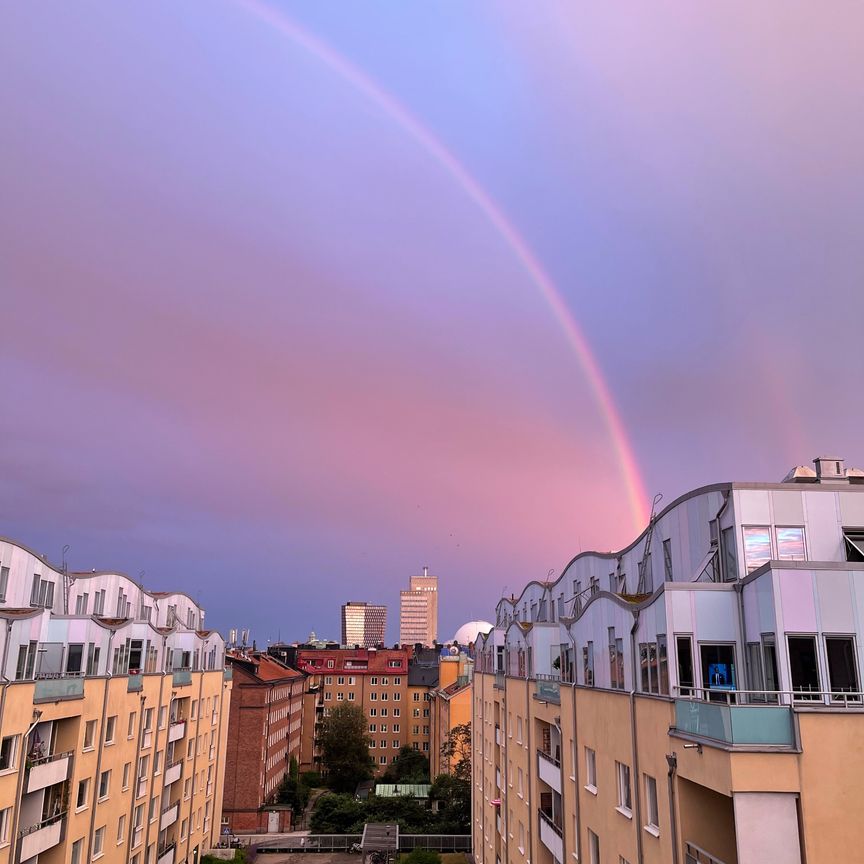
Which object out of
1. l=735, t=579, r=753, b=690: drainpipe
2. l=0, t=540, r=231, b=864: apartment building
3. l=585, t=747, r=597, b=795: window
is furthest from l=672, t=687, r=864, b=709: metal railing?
l=0, t=540, r=231, b=864: apartment building

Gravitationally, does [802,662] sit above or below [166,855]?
above

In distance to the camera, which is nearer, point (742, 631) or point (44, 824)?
point (742, 631)

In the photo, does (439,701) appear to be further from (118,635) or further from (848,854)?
(848,854)

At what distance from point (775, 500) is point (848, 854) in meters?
9.49

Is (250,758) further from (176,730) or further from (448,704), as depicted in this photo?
(176,730)

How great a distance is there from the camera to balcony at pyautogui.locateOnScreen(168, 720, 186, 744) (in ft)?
144

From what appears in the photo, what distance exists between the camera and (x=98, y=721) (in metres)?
33.3

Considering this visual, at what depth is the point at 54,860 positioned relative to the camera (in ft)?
99.3

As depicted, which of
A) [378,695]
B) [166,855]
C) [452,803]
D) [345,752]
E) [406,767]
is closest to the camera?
[166,855]

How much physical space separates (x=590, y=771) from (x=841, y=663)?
1075 cm

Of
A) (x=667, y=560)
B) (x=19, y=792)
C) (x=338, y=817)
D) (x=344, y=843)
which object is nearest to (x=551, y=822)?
(x=667, y=560)

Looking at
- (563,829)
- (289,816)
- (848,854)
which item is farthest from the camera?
(289,816)

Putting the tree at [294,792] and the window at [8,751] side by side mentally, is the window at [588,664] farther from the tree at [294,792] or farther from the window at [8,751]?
the tree at [294,792]

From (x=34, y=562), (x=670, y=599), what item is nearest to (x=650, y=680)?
(x=670, y=599)
